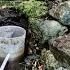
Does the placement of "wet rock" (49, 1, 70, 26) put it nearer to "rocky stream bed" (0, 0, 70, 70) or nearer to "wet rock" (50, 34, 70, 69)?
"rocky stream bed" (0, 0, 70, 70)

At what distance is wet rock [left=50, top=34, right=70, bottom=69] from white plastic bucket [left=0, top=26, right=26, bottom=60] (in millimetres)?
421

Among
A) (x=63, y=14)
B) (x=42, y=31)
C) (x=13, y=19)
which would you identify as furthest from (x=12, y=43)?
(x=63, y=14)

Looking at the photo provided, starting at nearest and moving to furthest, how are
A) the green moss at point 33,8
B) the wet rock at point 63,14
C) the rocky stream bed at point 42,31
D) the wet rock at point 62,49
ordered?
the wet rock at point 62,49
the rocky stream bed at point 42,31
the wet rock at point 63,14
the green moss at point 33,8

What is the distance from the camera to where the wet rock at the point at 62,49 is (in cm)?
226

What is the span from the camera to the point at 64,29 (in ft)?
9.04

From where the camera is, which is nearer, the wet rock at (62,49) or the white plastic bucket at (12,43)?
the wet rock at (62,49)


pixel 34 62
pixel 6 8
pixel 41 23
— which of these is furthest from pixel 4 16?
pixel 34 62

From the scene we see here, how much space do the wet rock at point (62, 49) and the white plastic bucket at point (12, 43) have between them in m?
0.42

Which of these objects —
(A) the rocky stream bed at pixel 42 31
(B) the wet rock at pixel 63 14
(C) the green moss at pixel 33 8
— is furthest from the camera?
(C) the green moss at pixel 33 8

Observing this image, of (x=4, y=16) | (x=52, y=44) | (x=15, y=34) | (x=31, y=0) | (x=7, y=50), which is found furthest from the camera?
(x=31, y=0)

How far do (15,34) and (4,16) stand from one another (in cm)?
41

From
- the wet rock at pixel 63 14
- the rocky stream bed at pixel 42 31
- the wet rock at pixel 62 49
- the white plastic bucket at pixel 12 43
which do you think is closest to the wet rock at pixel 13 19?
the rocky stream bed at pixel 42 31

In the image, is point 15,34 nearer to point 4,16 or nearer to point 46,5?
point 4,16

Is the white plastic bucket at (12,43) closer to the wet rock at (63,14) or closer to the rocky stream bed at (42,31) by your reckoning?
the rocky stream bed at (42,31)
